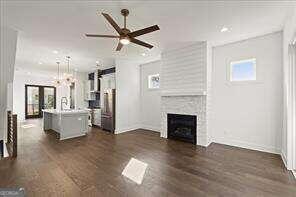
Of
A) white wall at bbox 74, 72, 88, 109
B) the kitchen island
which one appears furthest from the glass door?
the kitchen island

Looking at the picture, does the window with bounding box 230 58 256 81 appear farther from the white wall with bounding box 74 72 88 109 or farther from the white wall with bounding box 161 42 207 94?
the white wall with bounding box 74 72 88 109

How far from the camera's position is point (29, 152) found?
3.91 metres

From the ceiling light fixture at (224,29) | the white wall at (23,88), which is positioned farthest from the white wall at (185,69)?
the white wall at (23,88)

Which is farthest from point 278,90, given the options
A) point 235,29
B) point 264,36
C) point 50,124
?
point 50,124

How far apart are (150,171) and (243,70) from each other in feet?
11.7

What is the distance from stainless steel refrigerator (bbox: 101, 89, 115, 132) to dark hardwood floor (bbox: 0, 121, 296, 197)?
1848 mm

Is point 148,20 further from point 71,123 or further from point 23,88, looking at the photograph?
point 23,88

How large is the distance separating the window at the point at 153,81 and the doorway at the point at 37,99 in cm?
811

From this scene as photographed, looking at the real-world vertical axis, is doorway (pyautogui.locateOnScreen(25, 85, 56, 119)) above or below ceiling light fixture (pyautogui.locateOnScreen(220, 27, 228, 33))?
below

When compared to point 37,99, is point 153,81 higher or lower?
higher

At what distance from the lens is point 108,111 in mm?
6410

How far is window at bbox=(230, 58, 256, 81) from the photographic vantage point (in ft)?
13.5

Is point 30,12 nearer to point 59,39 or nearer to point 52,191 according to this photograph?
point 59,39

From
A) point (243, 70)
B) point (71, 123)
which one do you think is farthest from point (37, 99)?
point (243, 70)
